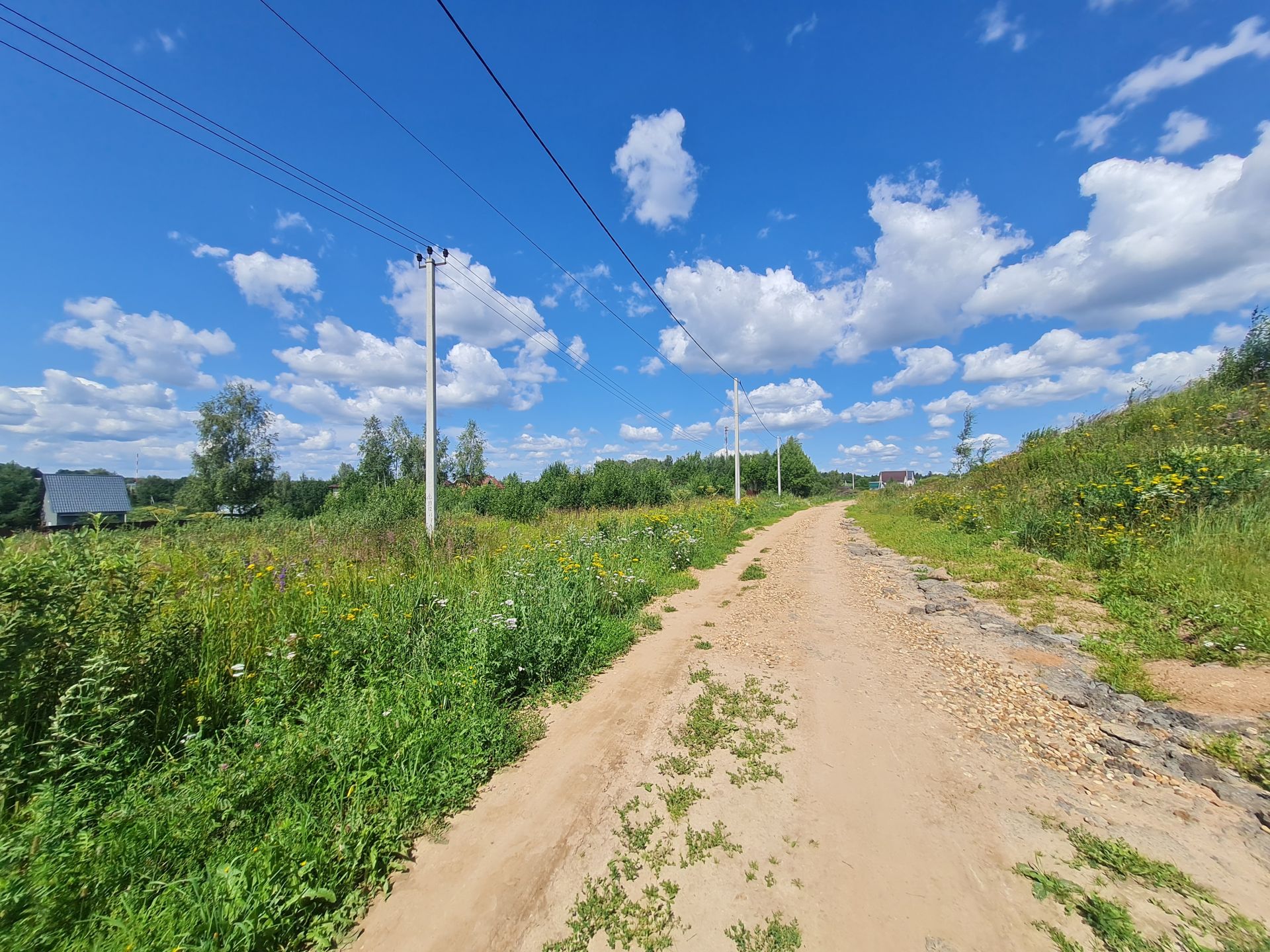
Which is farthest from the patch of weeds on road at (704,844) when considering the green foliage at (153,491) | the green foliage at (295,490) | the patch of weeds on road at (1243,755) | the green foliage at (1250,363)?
the green foliage at (295,490)

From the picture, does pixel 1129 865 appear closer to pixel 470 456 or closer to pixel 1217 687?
pixel 1217 687

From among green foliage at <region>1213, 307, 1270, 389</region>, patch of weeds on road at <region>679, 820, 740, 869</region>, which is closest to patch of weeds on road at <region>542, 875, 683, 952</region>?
patch of weeds on road at <region>679, 820, 740, 869</region>

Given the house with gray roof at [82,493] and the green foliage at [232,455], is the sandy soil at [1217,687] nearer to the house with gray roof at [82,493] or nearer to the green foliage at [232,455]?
the house with gray roof at [82,493]

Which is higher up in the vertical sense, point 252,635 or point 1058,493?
point 1058,493

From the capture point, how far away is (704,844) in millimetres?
2602

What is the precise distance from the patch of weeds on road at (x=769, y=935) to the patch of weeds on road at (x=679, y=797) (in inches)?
29.1

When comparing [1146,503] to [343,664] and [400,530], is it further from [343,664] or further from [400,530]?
[400,530]

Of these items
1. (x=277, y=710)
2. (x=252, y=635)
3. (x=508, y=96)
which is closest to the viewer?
(x=277, y=710)

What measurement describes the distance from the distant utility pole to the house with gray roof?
4306 mm

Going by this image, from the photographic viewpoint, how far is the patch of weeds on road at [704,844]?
99.1 inches

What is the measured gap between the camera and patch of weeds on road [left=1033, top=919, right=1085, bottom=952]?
1.91 metres

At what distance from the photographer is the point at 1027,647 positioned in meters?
4.94

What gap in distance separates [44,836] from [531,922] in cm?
241

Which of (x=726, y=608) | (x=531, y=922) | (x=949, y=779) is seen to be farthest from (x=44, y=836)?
(x=726, y=608)
